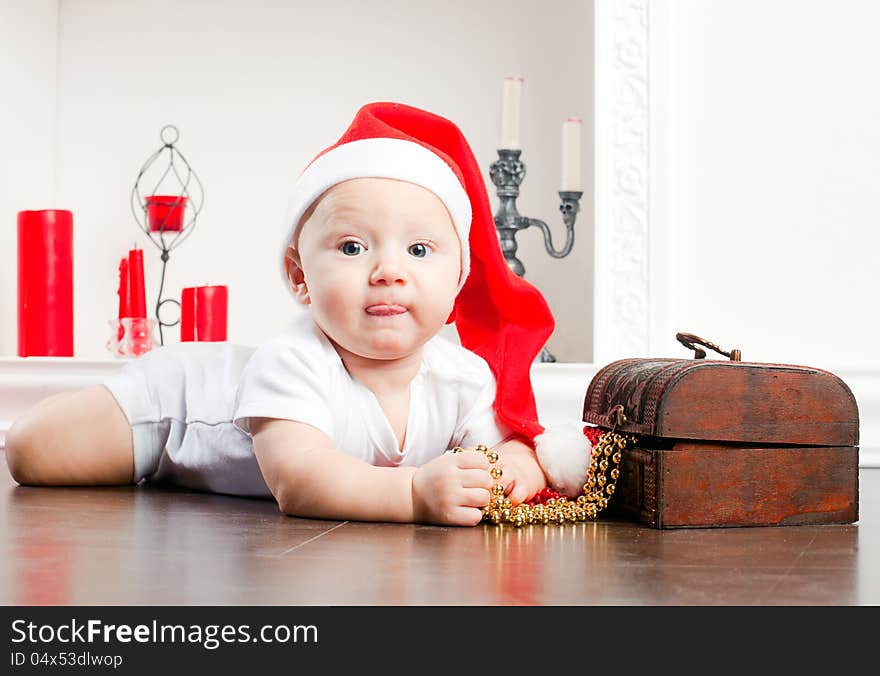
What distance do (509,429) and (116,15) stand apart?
5.69 ft

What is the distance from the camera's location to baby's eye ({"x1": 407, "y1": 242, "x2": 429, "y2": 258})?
1194mm

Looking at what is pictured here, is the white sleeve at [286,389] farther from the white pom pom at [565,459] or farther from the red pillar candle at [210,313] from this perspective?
the red pillar candle at [210,313]

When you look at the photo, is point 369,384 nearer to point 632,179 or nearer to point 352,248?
point 352,248

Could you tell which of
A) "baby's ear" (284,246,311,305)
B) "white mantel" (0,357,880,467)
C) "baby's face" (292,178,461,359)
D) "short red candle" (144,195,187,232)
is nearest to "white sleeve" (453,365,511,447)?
"baby's face" (292,178,461,359)

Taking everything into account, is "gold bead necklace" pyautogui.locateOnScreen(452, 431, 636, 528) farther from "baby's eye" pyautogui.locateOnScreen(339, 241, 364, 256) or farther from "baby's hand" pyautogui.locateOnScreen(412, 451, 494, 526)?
"baby's eye" pyautogui.locateOnScreen(339, 241, 364, 256)

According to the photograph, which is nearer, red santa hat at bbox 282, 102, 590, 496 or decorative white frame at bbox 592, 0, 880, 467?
red santa hat at bbox 282, 102, 590, 496

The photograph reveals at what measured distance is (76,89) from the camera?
256 cm

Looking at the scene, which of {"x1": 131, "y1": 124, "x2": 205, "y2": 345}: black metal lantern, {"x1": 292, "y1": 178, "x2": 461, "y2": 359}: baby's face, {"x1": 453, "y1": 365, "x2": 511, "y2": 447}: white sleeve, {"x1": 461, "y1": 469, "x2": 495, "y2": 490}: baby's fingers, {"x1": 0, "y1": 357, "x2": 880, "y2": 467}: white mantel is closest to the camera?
{"x1": 461, "y1": 469, "x2": 495, "y2": 490}: baby's fingers

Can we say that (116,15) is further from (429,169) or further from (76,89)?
(429,169)

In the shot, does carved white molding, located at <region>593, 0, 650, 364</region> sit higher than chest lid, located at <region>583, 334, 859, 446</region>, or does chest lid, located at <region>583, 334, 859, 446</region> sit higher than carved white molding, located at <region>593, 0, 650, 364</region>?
carved white molding, located at <region>593, 0, 650, 364</region>

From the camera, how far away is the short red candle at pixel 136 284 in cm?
206

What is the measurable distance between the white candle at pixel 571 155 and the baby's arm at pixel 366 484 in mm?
1095

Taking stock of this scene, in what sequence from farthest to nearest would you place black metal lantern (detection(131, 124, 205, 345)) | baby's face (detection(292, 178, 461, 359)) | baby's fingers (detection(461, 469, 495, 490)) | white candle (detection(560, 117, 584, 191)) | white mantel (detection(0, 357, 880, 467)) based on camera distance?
black metal lantern (detection(131, 124, 205, 345)) < white candle (detection(560, 117, 584, 191)) < white mantel (detection(0, 357, 880, 467)) < baby's face (detection(292, 178, 461, 359)) < baby's fingers (detection(461, 469, 495, 490))

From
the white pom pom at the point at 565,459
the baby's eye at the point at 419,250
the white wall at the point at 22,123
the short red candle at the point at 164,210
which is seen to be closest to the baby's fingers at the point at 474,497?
the white pom pom at the point at 565,459
